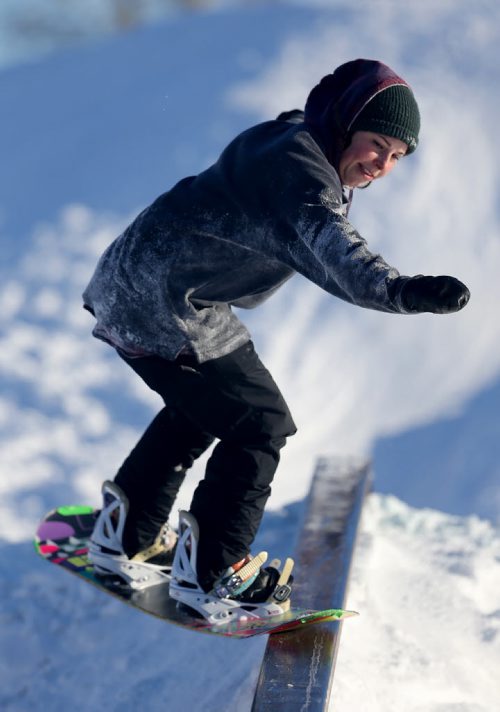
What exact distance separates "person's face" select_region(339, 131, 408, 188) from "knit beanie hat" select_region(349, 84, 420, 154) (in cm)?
2

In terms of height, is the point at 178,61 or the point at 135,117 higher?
the point at 178,61

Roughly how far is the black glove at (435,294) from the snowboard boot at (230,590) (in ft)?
3.64

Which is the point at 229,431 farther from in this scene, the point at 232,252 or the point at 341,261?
the point at 341,261

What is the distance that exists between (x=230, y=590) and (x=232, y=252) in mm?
980

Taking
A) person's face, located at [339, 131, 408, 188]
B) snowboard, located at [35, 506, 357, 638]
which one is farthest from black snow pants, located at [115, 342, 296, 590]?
Result: person's face, located at [339, 131, 408, 188]

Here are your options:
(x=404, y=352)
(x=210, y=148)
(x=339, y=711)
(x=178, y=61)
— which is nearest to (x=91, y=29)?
(x=178, y=61)

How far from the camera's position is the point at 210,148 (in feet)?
22.4

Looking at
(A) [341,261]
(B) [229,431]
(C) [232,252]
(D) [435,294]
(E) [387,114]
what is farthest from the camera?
(B) [229,431]

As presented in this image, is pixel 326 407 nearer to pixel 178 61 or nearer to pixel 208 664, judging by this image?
pixel 208 664

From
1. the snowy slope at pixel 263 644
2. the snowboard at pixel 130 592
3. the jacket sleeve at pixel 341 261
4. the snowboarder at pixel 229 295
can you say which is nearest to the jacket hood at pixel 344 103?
the snowboarder at pixel 229 295

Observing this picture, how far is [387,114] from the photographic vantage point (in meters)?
→ 2.07

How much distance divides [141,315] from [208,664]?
1111 millimetres

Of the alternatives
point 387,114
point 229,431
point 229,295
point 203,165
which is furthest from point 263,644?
point 203,165

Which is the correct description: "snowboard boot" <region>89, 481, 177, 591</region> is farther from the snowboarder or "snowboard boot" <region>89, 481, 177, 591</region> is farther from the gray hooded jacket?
the gray hooded jacket
